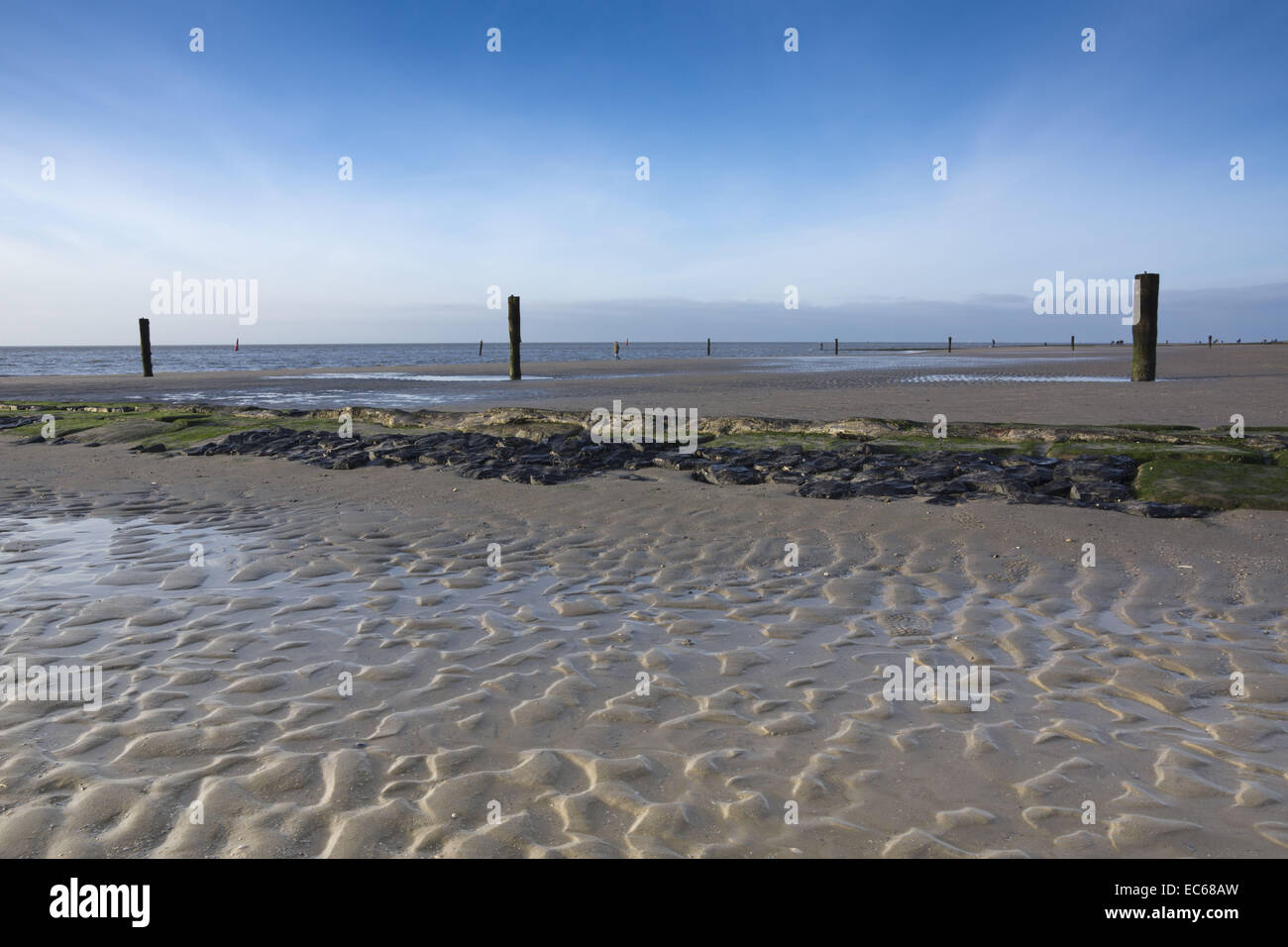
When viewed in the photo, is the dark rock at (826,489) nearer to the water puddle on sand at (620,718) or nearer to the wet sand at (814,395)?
the water puddle on sand at (620,718)

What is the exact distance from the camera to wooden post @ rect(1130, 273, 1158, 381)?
20.8 m

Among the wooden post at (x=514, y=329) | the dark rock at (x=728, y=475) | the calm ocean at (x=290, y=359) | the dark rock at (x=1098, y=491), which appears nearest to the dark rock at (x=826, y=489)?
the dark rock at (x=728, y=475)

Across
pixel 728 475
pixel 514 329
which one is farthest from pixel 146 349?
pixel 728 475

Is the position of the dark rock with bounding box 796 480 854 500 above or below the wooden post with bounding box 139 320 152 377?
below

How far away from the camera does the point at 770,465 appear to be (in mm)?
9484

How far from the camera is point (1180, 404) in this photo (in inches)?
566

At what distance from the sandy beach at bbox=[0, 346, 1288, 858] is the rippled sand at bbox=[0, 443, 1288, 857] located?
0.06 ft

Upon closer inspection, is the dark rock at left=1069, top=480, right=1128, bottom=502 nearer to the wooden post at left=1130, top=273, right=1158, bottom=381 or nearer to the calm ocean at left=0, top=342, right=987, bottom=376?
the wooden post at left=1130, top=273, right=1158, bottom=381

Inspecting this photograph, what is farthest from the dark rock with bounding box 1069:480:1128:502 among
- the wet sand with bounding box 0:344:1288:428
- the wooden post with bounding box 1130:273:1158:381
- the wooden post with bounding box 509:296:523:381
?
the wooden post with bounding box 509:296:523:381

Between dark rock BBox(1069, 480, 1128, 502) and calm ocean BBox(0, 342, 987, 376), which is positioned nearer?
dark rock BBox(1069, 480, 1128, 502)

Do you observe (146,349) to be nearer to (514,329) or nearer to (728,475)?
(514,329)

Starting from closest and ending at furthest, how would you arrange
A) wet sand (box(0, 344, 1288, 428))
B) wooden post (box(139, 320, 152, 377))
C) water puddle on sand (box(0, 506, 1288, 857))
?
1. water puddle on sand (box(0, 506, 1288, 857))
2. wet sand (box(0, 344, 1288, 428))
3. wooden post (box(139, 320, 152, 377))

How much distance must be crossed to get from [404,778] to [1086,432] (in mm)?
9532
